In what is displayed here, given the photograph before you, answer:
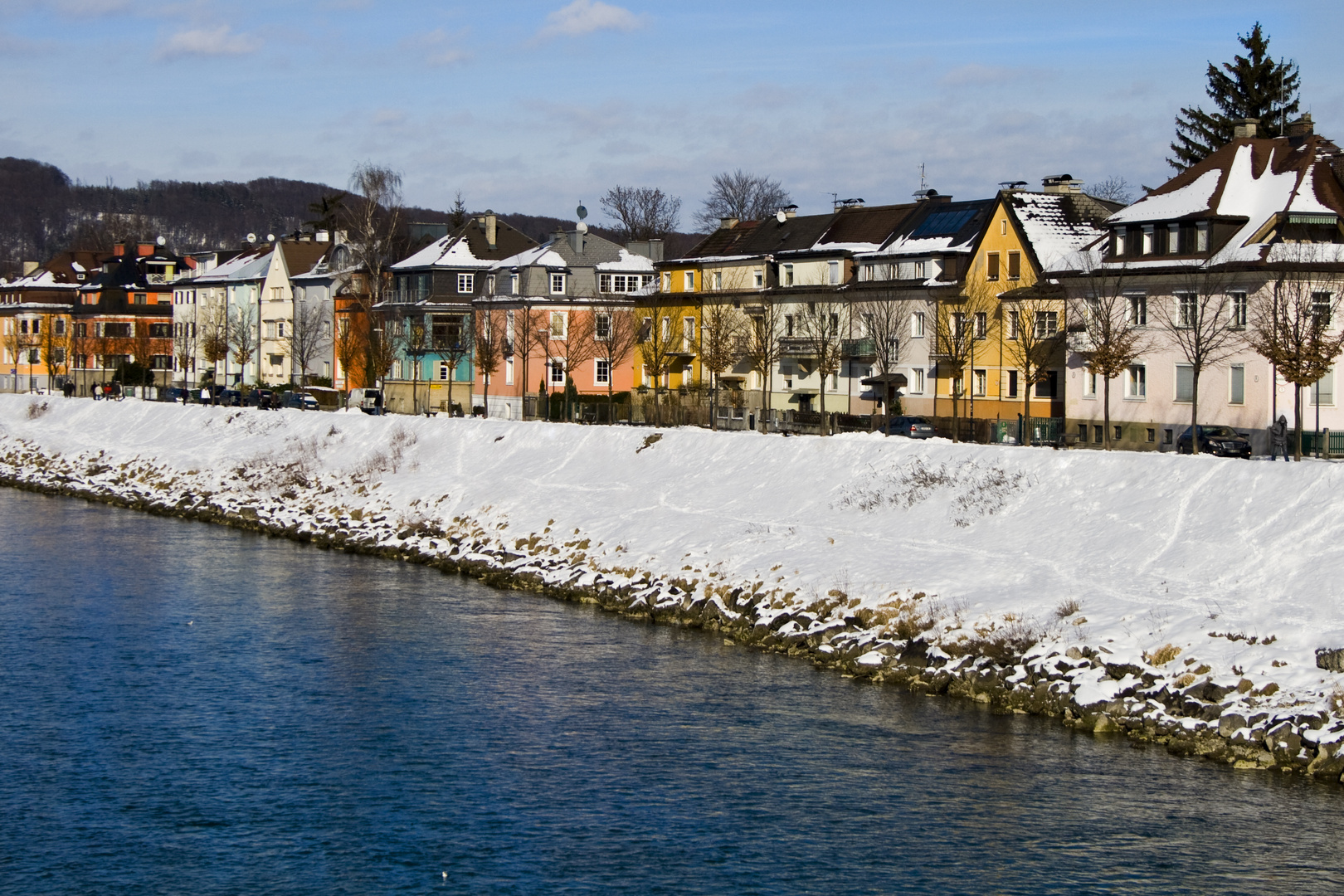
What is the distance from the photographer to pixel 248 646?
3331 cm

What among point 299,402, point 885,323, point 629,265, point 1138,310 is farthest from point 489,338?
point 1138,310

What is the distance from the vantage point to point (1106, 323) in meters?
62.3

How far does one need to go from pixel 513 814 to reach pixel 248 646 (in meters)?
13.3

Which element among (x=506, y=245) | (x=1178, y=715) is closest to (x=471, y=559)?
(x=1178, y=715)

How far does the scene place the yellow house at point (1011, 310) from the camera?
7200 cm

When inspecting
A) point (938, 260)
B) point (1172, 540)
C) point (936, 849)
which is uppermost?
point (938, 260)

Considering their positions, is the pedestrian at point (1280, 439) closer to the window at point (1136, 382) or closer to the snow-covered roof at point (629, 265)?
the window at point (1136, 382)

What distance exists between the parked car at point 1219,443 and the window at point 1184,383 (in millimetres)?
7382

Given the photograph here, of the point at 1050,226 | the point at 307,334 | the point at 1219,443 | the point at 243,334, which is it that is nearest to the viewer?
the point at 1219,443

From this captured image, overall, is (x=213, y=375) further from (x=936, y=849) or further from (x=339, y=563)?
(x=936, y=849)

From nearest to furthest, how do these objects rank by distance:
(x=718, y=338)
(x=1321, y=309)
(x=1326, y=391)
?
(x=1321, y=309) < (x=1326, y=391) < (x=718, y=338)

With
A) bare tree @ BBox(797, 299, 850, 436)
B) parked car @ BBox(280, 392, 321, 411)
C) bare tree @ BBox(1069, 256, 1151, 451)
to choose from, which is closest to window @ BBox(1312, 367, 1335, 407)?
bare tree @ BBox(1069, 256, 1151, 451)

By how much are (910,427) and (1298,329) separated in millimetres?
18699

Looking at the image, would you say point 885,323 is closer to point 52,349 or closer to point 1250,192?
point 1250,192
